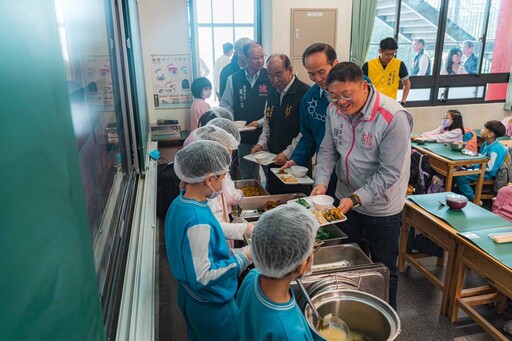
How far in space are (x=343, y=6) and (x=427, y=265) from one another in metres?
4.21

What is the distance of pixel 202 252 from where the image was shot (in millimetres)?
1417

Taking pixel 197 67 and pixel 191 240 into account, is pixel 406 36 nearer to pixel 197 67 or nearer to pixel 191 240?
pixel 197 67

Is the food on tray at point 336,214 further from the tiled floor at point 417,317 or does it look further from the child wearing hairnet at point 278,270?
the tiled floor at point 417,317

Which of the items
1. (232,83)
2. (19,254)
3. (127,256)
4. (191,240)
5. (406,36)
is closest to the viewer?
(19,254)

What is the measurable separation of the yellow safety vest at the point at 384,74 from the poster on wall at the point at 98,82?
4.25 m

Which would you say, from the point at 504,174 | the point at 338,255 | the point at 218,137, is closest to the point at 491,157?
the point at 504,174

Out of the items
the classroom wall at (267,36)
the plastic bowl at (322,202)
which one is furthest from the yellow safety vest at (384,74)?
the plastic bowl at (322,202)

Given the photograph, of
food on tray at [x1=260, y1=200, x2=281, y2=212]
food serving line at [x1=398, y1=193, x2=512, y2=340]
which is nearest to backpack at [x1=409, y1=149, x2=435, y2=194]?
food serving line at [x1=398, y1=193, x2=512, y2=340]

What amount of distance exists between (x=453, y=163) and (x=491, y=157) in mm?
683

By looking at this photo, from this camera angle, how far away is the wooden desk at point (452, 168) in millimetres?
4035

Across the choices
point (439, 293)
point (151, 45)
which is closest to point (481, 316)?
point (439, 293)

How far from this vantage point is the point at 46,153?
1.69ft

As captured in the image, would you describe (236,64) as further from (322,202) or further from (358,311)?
(358,311)

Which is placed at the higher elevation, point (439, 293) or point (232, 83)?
point (232, 83)
